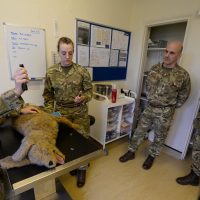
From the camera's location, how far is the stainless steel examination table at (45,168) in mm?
673

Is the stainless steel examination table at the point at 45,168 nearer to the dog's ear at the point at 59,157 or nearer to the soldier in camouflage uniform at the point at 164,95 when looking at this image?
the dog's ear at the point at 59,157

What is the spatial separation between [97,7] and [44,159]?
6.97 feet

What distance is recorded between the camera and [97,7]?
2.14 meters

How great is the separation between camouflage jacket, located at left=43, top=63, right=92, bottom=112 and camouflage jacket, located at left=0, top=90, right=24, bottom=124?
0.53 m

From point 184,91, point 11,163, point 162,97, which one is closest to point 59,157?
point 11,163

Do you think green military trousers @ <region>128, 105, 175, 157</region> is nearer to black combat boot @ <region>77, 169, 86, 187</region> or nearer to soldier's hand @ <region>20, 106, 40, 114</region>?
black combat boot @ <region>77, 169, 86, 187</region>

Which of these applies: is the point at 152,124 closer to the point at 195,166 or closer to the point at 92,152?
the point at 195,166

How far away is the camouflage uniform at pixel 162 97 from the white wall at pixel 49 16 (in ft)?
3.66

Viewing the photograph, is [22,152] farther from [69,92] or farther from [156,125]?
[156,125]

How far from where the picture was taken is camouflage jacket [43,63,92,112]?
1582 mm

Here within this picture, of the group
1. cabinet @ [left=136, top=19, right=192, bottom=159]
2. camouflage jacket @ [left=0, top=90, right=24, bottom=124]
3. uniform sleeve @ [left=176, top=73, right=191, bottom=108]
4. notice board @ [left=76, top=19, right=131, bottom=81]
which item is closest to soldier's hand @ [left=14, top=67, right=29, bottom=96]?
camouflage jacket @ [left=0, top=90, right=24, bottom=124]

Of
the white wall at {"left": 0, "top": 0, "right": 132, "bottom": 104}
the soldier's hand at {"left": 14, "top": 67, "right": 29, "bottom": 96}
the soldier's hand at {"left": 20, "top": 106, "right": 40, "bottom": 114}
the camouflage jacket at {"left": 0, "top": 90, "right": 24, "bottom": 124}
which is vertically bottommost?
the soldier's hand at {"left": 20, "top": 106, "right": 40, "bottom": 114}

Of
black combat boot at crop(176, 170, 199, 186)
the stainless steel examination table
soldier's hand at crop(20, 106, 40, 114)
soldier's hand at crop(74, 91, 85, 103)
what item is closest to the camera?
the stainless steel examination table

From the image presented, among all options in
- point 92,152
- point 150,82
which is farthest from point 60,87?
point 150,82
